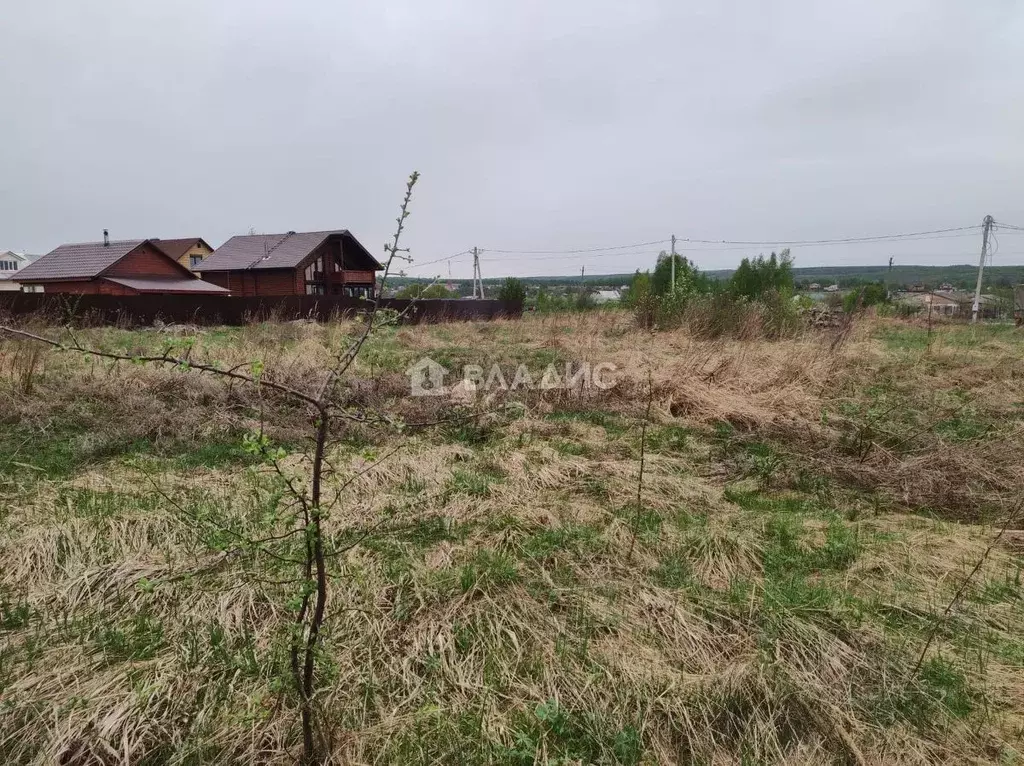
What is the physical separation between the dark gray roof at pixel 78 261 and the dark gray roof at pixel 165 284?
106 cm

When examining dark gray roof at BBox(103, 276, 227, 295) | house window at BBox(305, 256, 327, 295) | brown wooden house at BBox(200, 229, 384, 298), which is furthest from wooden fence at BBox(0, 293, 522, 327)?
house window at BBox(305, 256, 327, 295)

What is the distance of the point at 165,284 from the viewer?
27.6 metres

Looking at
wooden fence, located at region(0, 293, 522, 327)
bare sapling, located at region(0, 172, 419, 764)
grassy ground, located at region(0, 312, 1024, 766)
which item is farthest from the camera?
wooden fence, located at region(0, 293, 522, 327)

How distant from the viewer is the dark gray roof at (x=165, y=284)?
25.7m

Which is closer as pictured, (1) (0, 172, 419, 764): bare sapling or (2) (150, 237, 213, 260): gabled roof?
(1) (0, 172, 419, 764): bare sapling

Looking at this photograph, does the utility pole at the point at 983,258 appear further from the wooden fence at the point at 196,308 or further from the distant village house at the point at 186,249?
the distant village house at the point at 186,249

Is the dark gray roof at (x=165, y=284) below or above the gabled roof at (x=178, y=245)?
below

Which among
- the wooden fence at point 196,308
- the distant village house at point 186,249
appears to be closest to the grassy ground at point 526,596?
the wooden fence at point 196,308

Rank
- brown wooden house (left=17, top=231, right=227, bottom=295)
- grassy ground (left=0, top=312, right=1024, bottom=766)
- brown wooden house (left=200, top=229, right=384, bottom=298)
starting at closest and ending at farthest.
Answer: grassy ground (left=0, top=312, right=1024, bottom=766)
brown wooden house (left=17, top=231, right=227, bottom=295)
brown wooden house (left=200, top=229, right=384, bottom=298)

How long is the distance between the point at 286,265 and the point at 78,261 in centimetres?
996

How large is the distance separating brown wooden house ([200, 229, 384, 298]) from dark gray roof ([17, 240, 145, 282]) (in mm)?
4968

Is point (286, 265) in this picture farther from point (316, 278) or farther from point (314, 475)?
point (314, 475)

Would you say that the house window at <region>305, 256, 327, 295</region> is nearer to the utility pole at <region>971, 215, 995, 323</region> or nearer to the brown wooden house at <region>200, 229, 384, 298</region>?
the brown wooden house at <region>200, 229, 384, 298</region>

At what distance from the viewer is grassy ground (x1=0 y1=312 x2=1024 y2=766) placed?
172 centimetres
